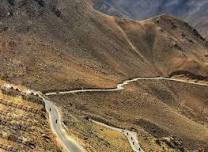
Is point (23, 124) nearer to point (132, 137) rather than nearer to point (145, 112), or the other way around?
point (132, 137)

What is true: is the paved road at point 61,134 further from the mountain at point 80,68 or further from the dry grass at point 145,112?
the dry grass at point 145,112

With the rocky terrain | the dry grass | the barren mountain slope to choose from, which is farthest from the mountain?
the rocky terrain

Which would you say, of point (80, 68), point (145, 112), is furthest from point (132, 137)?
point (80, 68)

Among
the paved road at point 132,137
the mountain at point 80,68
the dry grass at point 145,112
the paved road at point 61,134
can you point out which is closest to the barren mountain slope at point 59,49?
the mountain at point 80,68

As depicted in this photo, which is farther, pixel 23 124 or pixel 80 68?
pixel 80 68

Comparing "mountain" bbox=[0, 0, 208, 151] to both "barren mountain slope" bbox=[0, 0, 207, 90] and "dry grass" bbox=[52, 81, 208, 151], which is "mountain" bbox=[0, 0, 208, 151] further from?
"dry grass" bbox=[52, 81, 208, 151]

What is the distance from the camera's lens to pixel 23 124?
6731cm

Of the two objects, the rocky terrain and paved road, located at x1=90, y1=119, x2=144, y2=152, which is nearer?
the rocky terrain

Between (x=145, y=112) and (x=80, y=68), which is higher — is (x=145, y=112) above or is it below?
below

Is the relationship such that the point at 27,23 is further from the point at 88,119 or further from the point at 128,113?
the point at 88,119

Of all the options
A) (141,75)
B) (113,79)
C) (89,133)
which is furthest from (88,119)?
(141,75)

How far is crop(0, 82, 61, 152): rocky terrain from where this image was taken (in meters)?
61.4

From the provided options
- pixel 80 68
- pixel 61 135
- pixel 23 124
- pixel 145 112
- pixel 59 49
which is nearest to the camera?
pixel 23 124

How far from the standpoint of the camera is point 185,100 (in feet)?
607
